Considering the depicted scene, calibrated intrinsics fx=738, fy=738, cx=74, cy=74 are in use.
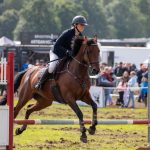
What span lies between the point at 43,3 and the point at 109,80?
75.7m

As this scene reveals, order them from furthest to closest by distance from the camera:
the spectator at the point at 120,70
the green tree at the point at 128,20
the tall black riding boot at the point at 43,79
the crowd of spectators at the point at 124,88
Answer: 1. the green tree at the point at 128,20
2. the spectator at the point at 120,70
3. the crowd of spectators at the point at 124,88
4. the tall black riding boot at the point at 43,79

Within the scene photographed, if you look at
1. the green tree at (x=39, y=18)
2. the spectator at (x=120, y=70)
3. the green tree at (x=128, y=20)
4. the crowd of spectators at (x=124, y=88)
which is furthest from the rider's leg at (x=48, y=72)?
the green tree at (x=128, y=20)

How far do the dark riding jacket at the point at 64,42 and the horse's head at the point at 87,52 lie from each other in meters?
0.22

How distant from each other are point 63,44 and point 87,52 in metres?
0.81

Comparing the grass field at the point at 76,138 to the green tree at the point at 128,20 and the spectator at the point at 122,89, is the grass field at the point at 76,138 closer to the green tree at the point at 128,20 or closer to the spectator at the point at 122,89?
the spectator at the point at 122,89

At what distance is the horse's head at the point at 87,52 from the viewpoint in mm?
12859

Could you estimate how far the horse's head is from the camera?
12859 millimetres

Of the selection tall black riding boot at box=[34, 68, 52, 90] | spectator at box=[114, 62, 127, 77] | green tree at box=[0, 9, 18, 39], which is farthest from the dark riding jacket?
green tree at box=[0, 9, 18, 39]

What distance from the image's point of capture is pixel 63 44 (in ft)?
45.2

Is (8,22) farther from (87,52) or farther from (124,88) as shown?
(87,52)

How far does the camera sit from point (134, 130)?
1769 centimetres

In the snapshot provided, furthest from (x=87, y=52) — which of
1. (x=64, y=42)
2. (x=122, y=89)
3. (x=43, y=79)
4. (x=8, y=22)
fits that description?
(x=8, y=22)

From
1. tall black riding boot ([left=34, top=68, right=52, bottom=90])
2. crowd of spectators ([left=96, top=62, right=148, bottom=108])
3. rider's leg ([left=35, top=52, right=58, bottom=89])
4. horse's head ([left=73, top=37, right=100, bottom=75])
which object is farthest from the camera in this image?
crowd of spectators ([left=96, top=62, right=148, bottom=108])

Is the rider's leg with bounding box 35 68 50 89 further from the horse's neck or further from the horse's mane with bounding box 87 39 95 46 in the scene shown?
the horse's mane with bounding box 87 39 95 46
